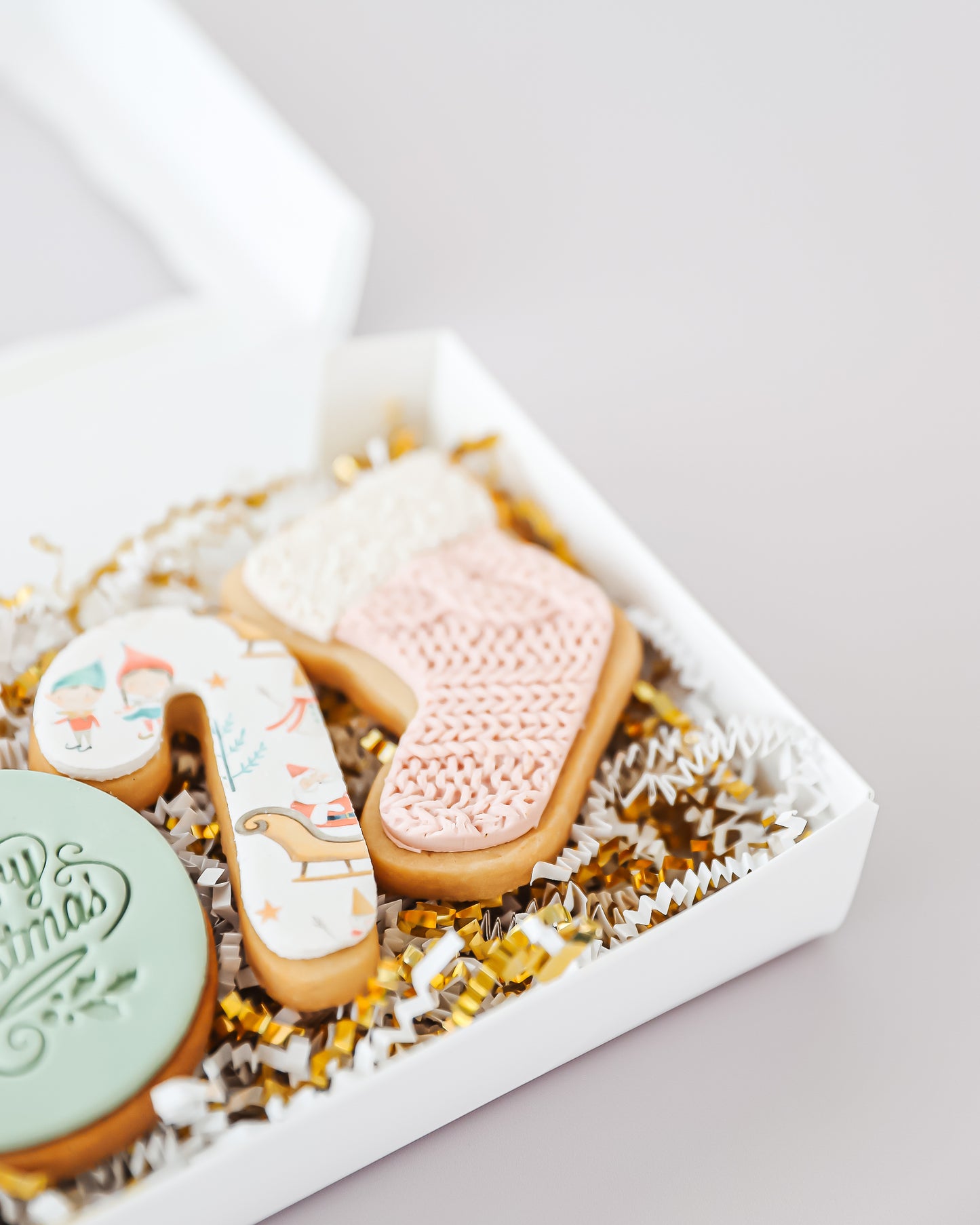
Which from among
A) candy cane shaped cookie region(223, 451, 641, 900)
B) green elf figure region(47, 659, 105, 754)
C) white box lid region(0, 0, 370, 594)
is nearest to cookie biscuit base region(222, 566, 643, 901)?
candy cane shaped cookie region(223, 451, 641, 900)

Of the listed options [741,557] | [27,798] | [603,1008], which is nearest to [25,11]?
[741,557]

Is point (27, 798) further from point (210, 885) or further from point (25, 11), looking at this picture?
point (25, 11)

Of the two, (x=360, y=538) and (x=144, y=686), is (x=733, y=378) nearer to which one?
(x=360, y=538)

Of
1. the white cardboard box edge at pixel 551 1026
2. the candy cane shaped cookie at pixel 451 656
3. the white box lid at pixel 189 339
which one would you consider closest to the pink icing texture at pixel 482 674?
the candy cane shaped cookie at pixel 451 656

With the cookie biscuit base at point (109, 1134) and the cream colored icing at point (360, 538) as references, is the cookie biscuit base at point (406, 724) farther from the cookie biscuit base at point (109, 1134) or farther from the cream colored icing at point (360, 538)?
the cookie biscuit base at point (109, 1134)

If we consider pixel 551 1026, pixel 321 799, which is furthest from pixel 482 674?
pixel 551 1026

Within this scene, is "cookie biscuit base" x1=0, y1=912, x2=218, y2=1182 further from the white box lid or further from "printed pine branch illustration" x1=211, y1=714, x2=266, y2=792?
the white box lid
